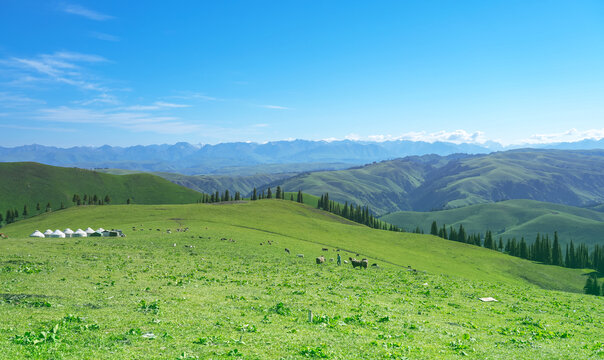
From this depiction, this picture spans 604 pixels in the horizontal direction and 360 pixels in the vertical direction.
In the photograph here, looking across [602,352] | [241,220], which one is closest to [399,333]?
[602,352]

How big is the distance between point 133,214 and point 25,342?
97.6 metres

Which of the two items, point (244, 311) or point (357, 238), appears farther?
point (357, 238)

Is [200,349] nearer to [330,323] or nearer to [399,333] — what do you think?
[330,323]

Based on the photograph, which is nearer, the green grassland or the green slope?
the green grassland

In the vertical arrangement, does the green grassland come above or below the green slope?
above

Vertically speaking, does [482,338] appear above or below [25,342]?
below

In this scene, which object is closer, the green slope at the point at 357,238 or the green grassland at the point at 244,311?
the green grassland at the point at 244,311

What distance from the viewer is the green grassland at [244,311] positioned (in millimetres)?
15102

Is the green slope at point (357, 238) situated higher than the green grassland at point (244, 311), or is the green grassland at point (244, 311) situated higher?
the green grassland at point (244, 311)

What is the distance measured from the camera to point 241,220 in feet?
336

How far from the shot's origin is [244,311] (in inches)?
864

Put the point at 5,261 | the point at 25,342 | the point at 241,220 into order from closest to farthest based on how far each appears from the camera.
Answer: the point at 25,342, the point at 5,261, the point at 241,220

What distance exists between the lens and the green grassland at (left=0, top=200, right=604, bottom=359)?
1510 cm

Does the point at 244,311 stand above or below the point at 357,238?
above
